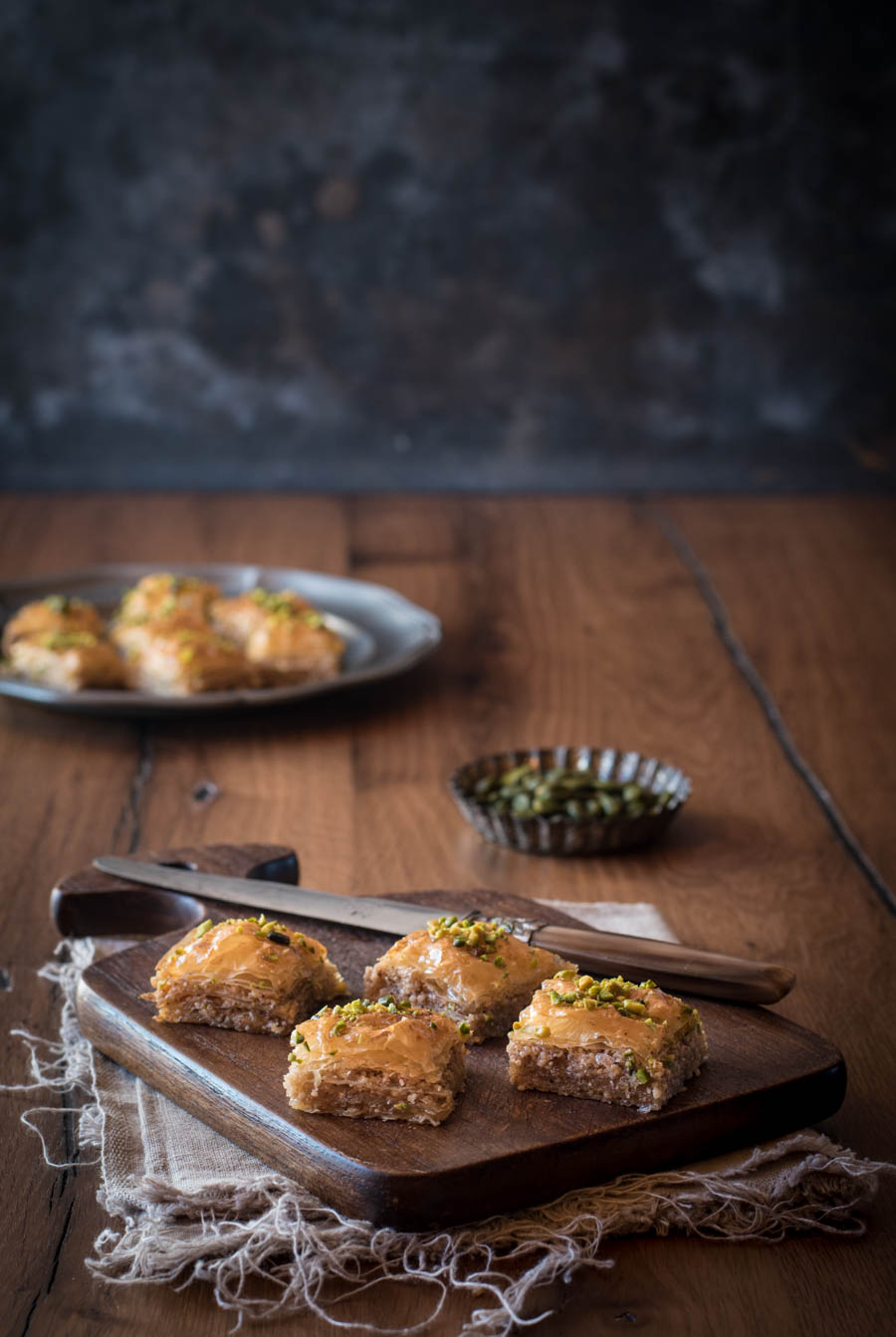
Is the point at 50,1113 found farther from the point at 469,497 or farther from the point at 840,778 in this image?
the point at 469,497

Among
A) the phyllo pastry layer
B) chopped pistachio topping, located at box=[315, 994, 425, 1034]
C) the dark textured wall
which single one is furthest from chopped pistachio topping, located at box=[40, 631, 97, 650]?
the dark textured wall

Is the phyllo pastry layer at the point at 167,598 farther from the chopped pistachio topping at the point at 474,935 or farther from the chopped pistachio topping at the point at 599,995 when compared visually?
the chopped pistachio topping at the point at 599,995

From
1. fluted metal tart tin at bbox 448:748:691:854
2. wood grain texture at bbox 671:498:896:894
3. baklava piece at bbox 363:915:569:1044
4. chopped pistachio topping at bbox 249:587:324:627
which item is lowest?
wood grain texture at bbox 671:498:896:894

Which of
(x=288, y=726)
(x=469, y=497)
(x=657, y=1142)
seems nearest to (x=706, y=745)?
(x=288, y=726)

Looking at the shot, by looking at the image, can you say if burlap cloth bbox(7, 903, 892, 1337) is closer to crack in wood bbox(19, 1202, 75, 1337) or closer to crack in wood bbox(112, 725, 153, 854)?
crack in wood bbox(19, 1202, 75, 1337)

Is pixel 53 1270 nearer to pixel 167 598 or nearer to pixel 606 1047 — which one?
pixel 606 1047

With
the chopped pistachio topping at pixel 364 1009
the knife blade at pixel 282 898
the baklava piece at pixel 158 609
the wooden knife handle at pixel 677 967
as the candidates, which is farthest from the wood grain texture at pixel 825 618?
the baklava piece at pixel 158 609
